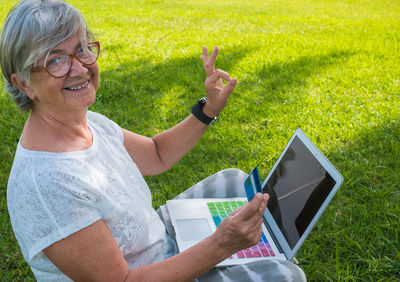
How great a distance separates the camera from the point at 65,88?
153 cm

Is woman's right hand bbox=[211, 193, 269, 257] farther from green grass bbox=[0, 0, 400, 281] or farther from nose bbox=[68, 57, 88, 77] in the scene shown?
green grass bbox=[0, 0, 400, 281]

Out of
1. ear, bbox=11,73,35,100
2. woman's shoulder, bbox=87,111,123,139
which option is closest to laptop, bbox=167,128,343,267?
woman's shoulder, bbox=87,111,123,139

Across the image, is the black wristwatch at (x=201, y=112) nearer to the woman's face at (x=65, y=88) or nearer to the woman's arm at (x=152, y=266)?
the woman's face at (x=65, y=88)

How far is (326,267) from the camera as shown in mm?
2391

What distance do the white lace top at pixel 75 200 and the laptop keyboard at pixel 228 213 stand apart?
0.44 m

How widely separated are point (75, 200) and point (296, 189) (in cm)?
103

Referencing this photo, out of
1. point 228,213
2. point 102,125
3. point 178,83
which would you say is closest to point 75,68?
point 102,125

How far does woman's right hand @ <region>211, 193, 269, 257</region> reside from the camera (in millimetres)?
1416

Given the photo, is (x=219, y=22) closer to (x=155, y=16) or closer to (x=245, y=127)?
(x=155, y=16)

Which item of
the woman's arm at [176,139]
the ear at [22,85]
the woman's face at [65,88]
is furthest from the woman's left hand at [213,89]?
the ear at [22,85]

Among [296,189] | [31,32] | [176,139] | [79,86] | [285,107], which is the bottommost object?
[285,107]

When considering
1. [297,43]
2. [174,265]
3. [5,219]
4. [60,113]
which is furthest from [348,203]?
[297,43]

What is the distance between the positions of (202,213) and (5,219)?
1.50m

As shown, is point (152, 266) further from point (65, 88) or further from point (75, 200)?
point (65, 88)
